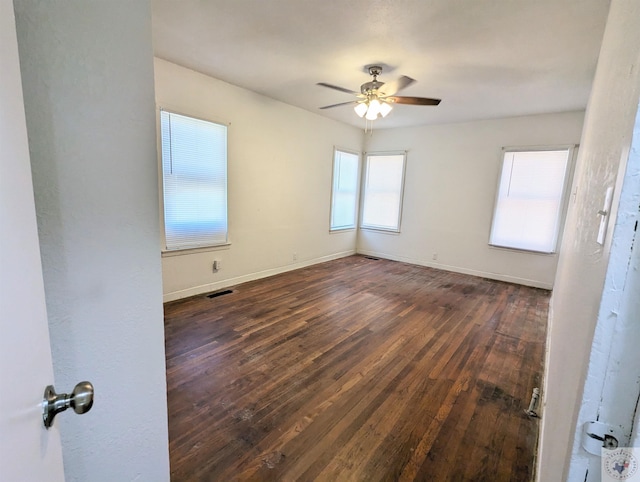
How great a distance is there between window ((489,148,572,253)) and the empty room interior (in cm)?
3

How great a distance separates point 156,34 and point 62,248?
2.66 m

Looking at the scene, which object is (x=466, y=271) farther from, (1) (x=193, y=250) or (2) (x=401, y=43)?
(1) (x=193, y=250)

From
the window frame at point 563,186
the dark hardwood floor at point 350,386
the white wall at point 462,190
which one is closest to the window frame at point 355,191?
the white wall at point 462,190

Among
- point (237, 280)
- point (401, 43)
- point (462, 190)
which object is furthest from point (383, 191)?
point (401, 43)

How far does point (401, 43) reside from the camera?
101 inches

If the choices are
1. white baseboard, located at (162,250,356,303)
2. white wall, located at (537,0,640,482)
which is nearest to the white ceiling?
white wall, located at (537,0,640,482)

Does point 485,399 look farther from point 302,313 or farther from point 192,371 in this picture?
point 192,371

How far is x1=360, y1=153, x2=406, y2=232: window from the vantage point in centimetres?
592

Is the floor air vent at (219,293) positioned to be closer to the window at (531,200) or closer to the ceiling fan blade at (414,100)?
the ceiling fan blade at (414,100)

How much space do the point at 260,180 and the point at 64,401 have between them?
13.0 feet

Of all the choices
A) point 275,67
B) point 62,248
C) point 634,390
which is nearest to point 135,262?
point 62,248

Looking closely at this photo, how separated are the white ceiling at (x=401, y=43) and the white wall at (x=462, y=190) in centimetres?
74

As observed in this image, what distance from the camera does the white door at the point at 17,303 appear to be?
0.42m

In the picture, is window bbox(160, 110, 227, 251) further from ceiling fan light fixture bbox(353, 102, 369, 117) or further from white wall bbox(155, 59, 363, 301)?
ceiling fan light fixture bbox(353, 102, 369, 117)
